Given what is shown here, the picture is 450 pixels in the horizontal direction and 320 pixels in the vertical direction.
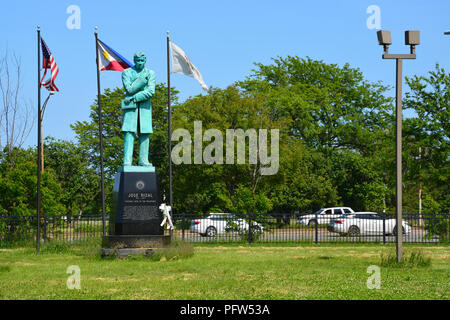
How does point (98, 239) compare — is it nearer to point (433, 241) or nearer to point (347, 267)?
point (347, 267)

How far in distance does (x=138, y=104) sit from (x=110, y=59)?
12.8ft

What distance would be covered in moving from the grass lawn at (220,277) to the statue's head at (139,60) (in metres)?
6.07

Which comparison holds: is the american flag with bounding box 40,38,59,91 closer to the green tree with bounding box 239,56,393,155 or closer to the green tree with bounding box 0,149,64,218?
the green tree with bounding box 0,149,64,218

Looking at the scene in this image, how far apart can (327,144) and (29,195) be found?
34740mm

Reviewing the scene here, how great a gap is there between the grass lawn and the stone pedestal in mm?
723

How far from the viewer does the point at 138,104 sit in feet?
65.4

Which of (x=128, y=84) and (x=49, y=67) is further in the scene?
(x=49, y=67)

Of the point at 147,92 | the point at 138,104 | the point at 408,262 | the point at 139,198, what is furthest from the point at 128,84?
the point at 408,262

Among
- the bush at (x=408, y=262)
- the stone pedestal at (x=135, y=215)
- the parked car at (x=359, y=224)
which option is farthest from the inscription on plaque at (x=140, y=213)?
the parked car at (x=359, y=224)

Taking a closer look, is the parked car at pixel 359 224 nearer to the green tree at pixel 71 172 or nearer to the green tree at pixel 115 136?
the green tree at pixel 115 136

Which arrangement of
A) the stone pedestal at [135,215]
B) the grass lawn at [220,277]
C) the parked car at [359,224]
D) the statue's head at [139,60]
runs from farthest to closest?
1. the parked car at [359,224]
2. the statue's head at [139,60]
3. the stone pedestal at [135,215]
4. the grass lawn at [220,277]

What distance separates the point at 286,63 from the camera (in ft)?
193

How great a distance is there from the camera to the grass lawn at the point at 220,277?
11.1 meters

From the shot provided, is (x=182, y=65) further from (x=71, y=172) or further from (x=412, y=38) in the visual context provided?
(x=71, y=172)
